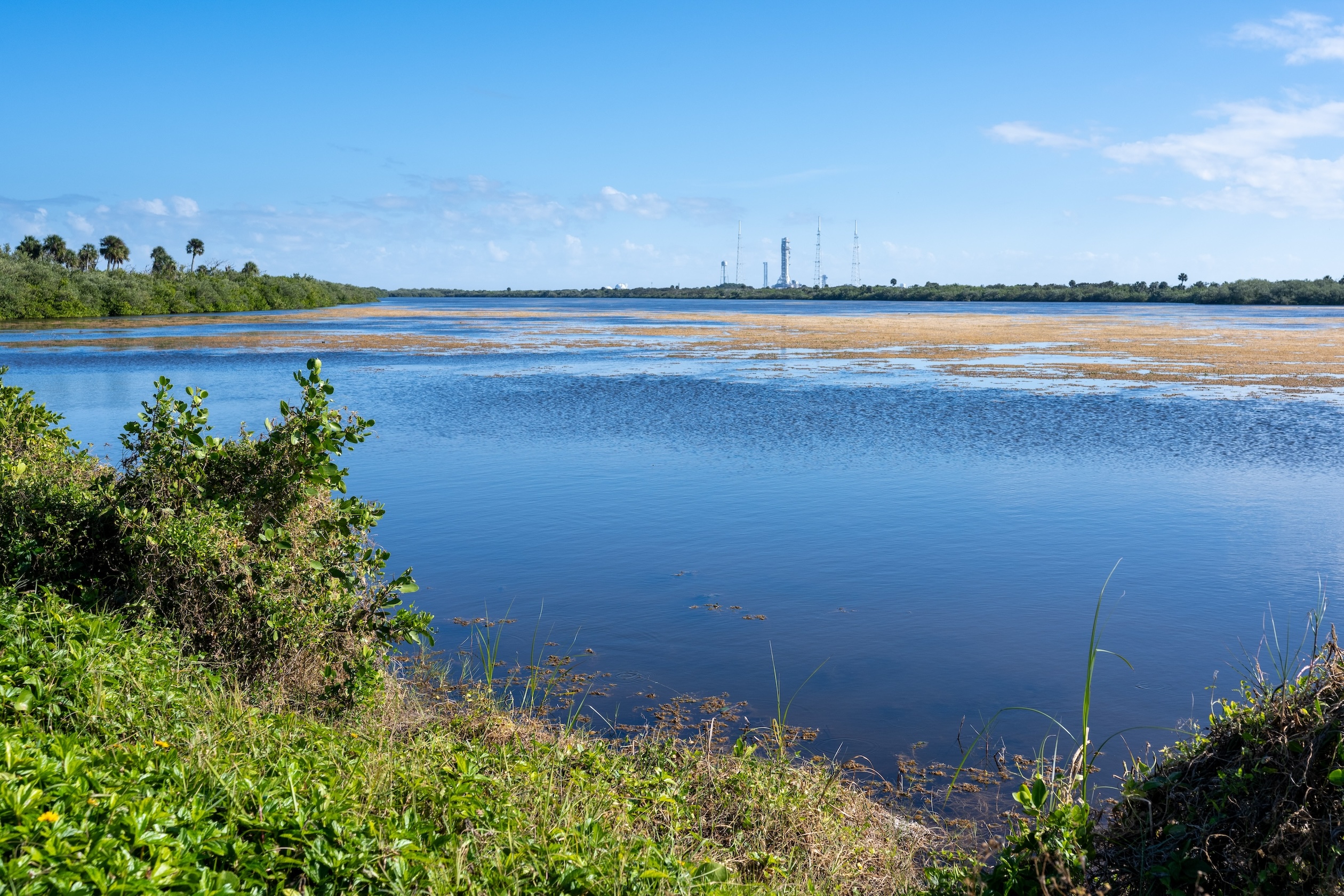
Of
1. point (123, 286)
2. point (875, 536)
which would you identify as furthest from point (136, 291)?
point (875, 536)

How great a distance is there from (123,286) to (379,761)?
291 feet

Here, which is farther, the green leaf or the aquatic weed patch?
the green leaf

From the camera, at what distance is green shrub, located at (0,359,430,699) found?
20.6 ft

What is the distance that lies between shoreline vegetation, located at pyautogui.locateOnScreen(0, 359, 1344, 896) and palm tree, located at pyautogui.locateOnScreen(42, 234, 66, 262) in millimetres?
107950

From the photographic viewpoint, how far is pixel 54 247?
98500 mm

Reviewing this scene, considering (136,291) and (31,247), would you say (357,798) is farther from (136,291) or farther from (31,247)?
(31,247)

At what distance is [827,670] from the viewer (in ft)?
26.3

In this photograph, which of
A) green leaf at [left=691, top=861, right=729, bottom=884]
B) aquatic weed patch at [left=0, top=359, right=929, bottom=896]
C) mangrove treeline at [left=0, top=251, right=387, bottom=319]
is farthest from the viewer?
mangrove treeline at [left=0, top=251, right=387, bottom=319]

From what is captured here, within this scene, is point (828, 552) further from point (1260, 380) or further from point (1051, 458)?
point (1260, 380)

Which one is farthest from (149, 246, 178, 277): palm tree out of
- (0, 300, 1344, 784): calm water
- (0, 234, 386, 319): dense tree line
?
(0, 300, 1344, 784): calm water

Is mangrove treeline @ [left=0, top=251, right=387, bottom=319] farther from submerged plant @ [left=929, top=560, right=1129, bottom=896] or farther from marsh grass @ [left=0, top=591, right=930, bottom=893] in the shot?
submerged plant @ [left=929, top=560, right=1129, bottom=896]

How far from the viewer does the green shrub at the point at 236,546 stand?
6281 millimetres

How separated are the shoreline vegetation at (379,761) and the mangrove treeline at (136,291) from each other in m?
76.4

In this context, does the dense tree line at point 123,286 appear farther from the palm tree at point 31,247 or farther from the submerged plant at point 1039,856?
the submerged plant at point 1039,856
